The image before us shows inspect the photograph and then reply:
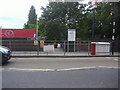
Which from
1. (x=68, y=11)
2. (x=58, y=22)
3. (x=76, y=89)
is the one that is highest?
(x=68, y=11)

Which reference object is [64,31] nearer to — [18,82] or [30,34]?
[30,34]

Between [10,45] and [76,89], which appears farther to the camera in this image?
[10,45]

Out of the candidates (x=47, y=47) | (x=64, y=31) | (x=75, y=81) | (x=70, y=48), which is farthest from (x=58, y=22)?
(x=75, y=81)

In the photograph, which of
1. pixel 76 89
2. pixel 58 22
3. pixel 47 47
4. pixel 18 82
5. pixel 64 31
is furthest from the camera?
pixel 64 31

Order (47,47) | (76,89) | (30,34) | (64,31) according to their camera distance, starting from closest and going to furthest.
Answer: (76,89) < (47,47) < (30,34) < (64,31)

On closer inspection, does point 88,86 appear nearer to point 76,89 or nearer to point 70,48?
point 76,89

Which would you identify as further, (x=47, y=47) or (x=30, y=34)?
(x=30, y=34)

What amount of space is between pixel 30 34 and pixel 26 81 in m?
13.9

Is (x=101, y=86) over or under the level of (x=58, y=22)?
under

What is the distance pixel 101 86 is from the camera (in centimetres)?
449

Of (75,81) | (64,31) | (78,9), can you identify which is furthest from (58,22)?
(75,81)

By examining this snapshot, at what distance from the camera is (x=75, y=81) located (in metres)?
4.98

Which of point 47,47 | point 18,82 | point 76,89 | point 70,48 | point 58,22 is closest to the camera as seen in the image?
point 76,89

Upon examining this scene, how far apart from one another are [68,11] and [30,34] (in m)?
7.65
